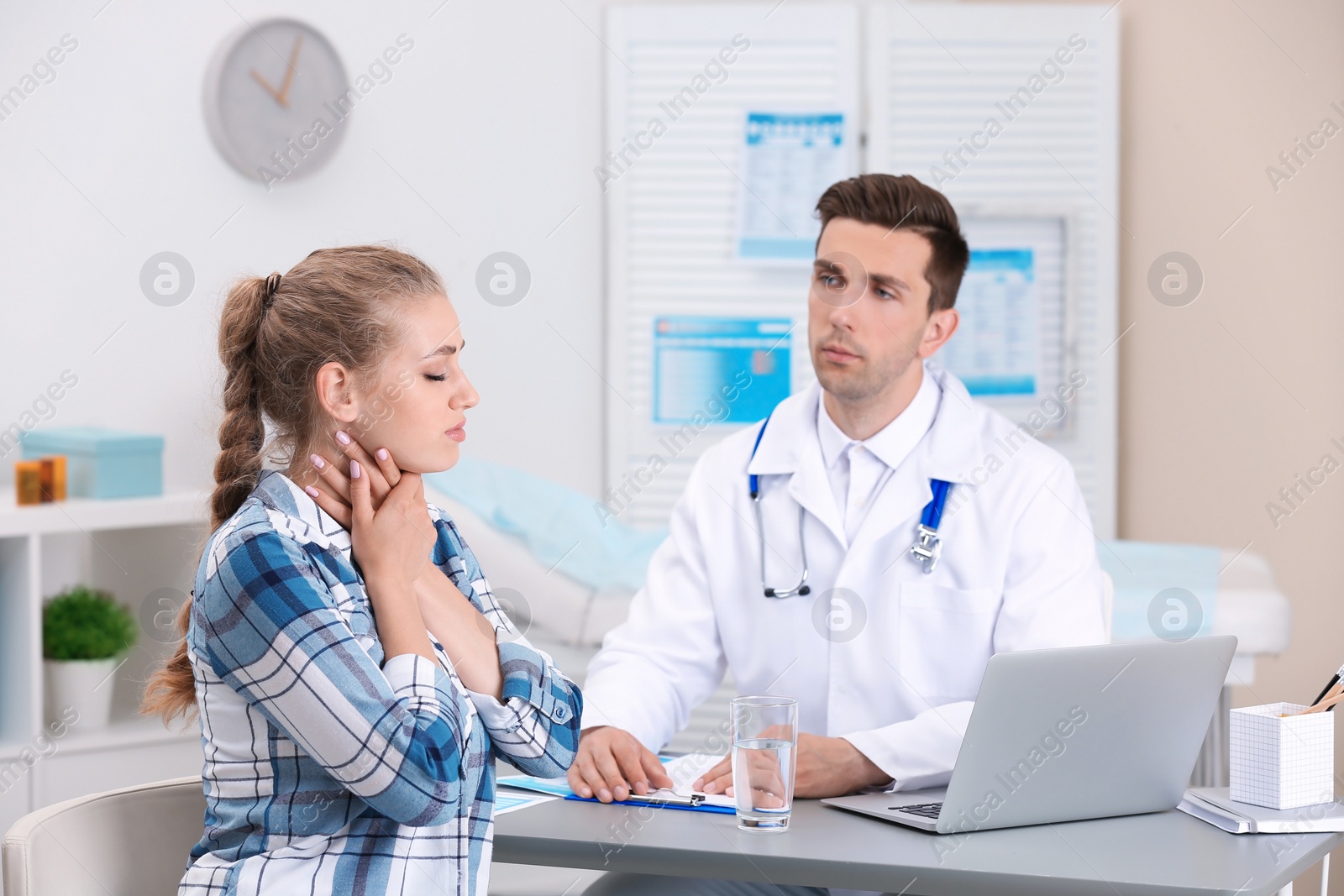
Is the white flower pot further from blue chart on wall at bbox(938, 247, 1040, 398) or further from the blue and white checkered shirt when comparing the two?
blue chart on wall at bbox(938, 247, 1040, 398)

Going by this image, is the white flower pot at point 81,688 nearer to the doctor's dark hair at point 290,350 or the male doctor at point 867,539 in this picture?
the male doctor at point 867,539

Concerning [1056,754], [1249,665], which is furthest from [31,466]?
[1249,665]

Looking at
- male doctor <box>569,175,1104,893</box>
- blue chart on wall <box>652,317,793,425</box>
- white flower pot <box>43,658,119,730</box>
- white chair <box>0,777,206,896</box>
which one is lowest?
white flower pot <box>43,658,119,730</box>

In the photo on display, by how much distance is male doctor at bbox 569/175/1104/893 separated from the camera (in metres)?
1.89

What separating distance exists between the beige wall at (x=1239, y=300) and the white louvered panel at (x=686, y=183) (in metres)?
0.88

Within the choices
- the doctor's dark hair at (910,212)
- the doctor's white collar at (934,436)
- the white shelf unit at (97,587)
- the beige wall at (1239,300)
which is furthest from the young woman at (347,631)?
the beige wall at (1239,300)

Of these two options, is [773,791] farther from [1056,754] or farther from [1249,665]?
[1249,665]

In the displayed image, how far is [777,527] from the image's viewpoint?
2.00 m

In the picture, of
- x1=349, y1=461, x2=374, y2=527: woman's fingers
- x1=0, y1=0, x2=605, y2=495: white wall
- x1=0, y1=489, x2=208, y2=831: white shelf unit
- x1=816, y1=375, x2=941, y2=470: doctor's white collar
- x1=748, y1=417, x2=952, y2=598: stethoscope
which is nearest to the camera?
x1=349, y1=461, x2=374, y2=527: woman's fingers

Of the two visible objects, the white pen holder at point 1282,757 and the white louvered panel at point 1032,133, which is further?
the white louvered panel at point 1032,133

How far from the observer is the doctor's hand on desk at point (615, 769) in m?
1.46

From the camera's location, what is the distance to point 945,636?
1.90 m

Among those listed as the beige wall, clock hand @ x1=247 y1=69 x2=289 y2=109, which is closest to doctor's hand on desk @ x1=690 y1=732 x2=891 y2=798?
the beige wall

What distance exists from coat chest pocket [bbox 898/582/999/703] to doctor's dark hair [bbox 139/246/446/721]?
90cm
